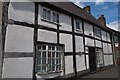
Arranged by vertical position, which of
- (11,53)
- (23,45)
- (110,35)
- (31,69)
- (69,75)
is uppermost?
(110,35)

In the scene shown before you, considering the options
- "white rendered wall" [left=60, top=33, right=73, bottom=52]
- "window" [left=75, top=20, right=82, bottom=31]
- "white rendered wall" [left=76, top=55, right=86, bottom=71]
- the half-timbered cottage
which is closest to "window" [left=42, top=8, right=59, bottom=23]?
the half-timbered cottage

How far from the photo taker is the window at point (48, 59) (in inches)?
252

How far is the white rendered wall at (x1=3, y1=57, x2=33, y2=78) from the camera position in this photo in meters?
5.15

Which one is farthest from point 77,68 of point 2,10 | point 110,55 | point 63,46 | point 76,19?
point 110,55

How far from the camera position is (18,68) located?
5.46 m

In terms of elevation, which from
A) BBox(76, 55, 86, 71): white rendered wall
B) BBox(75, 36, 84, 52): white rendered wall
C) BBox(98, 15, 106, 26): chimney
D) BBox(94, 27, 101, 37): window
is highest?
BBox(98, 15, 106, 26): chimney

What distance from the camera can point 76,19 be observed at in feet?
31.8

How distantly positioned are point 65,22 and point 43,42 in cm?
261

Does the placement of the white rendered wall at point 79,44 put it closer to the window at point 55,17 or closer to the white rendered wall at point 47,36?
the window at point 55,17

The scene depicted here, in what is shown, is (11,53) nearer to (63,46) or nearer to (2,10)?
(2,10)

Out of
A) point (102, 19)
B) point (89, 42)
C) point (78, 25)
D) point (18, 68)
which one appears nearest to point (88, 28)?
point (89, 42)

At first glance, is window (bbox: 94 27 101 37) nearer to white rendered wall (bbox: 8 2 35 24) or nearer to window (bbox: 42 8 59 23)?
window (bbox: 42 8 59 23)

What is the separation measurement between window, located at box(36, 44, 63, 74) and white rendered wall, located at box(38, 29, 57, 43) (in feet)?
1.11

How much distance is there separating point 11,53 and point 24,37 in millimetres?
961
